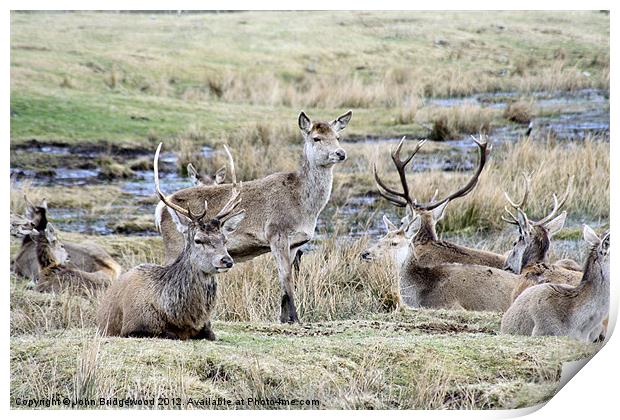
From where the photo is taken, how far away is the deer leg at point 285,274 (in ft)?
37.8

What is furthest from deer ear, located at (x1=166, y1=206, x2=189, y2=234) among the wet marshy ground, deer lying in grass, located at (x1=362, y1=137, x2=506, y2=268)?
the wet marshy ground

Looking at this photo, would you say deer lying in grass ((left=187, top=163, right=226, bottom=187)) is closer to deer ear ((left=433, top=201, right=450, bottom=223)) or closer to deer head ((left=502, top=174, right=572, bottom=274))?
deer ear ((left=433, top=201, right=450, bottom=223))

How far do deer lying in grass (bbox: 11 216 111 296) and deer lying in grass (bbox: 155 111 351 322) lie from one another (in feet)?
5.62

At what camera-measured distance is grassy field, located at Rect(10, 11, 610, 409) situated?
9977 millimetres

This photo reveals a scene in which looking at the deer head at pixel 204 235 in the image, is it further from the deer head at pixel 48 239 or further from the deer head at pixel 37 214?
the deer head at pixel 37 214

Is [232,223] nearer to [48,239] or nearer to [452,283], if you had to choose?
[452,283]

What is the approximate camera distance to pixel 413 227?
13109 mm

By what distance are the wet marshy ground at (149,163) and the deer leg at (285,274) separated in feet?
10.6

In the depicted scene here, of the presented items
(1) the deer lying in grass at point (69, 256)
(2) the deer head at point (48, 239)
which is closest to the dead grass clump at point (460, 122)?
(1) the deer lying in grass at point (69, 256)

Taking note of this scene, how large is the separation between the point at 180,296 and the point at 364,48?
975 cm

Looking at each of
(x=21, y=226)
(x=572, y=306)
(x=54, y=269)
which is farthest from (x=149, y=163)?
(x=572, y=306)

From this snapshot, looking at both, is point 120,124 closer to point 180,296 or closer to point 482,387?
point 180,296
